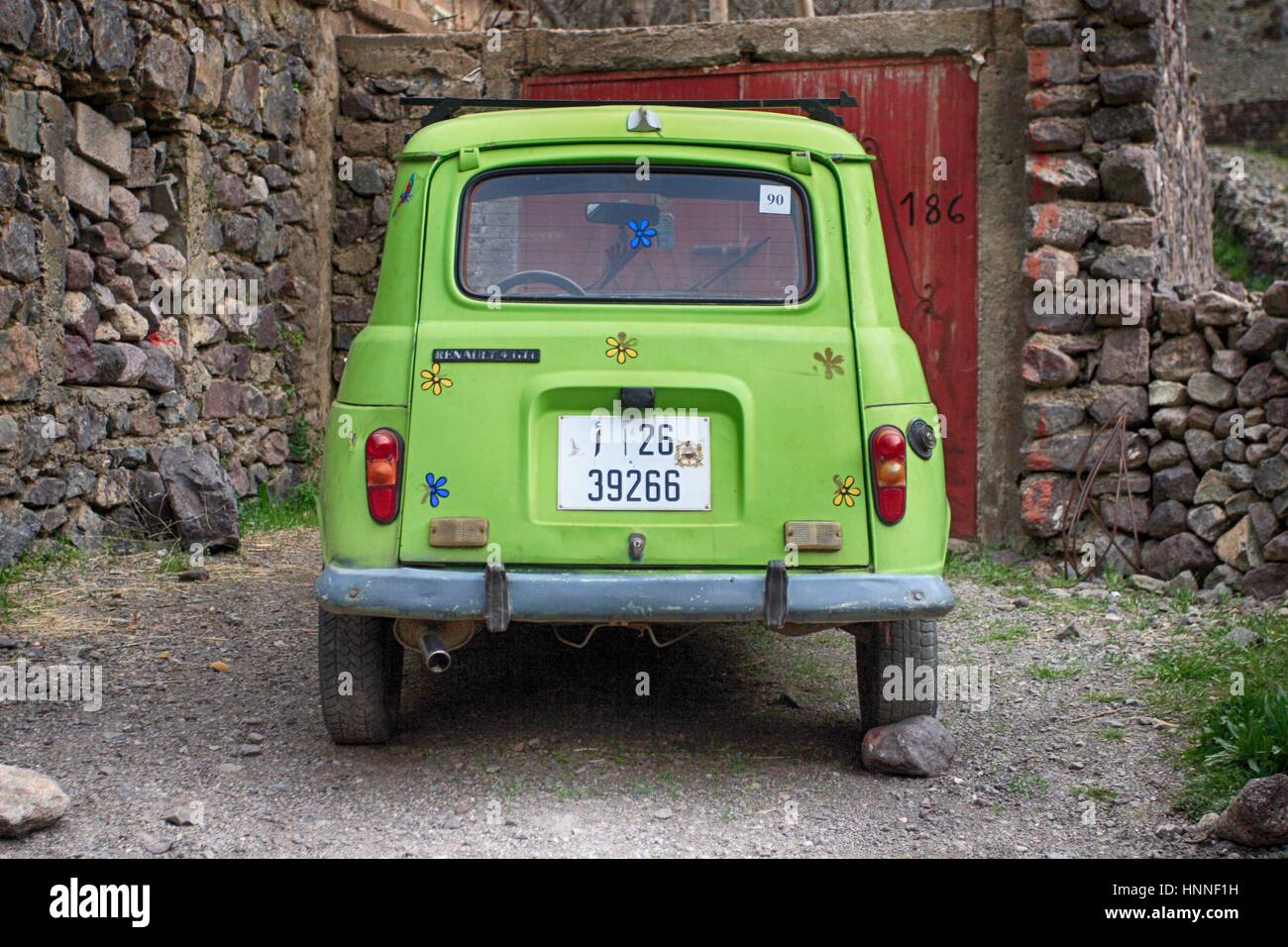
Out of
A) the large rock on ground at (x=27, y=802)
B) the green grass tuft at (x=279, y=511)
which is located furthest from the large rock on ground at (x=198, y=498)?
the large rock on ground at (x=27, y=802)

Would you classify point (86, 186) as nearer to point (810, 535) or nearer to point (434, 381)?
point (434, 381)

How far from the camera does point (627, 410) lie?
3492mm

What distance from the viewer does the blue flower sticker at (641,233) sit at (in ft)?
12.2

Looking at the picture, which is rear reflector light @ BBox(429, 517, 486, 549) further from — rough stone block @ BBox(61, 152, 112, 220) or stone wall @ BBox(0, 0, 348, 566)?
rough stone block @ BBox(61, 152, 112, 220)

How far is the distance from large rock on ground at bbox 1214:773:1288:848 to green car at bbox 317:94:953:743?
85 centimetres

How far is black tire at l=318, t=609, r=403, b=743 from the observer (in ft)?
12.0

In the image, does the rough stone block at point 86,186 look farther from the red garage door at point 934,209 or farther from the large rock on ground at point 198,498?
the red garage door at point 934,209

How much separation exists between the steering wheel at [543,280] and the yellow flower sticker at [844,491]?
856 millimetres

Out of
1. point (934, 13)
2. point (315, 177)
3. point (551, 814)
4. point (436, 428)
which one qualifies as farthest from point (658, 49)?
point (551, 814)

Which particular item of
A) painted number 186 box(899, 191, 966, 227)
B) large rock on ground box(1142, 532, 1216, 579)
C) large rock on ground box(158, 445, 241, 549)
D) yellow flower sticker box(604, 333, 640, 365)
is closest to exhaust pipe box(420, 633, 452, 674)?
yellow flower sticker box(604, 333, 640, 365)

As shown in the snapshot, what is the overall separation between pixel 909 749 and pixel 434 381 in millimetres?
1620

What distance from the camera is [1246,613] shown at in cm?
575

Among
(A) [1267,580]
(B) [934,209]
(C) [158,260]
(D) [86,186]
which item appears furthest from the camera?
(B) [934,209]

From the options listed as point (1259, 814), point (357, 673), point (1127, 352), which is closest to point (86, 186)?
point (357, 673)
